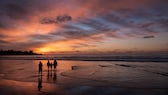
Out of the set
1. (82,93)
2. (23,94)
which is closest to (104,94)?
(82,93)

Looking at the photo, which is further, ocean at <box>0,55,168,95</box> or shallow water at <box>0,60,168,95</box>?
shallow water at <box>0,60,168,95</box>

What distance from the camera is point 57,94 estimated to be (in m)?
12.2

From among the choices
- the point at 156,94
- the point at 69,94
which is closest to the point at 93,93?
the point at 69,94

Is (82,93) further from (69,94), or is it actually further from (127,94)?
(127,94)

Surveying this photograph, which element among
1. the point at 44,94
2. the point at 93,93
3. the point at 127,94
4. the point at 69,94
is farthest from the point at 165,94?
the point at 44,94

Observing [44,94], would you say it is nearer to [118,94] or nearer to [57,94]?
[57,94]

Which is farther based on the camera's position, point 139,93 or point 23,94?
point 139,93

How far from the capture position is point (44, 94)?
1204 cm

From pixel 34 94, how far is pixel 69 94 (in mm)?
2389

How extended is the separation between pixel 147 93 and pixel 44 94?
7455 mm

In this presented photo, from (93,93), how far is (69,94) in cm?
172

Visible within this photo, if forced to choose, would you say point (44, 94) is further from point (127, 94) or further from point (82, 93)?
point (127, 94)

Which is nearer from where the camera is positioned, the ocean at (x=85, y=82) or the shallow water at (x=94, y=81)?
the ocean at (x=85, y=82)

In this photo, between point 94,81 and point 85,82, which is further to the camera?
point 94,81
